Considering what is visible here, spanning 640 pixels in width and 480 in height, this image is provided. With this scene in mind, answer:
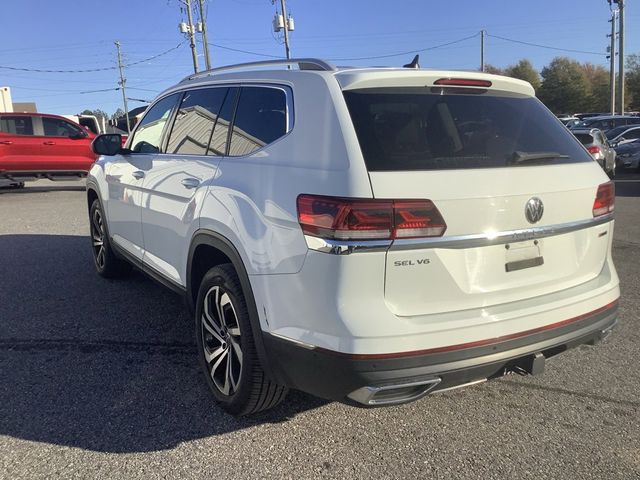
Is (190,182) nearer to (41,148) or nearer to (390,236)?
(390,236)

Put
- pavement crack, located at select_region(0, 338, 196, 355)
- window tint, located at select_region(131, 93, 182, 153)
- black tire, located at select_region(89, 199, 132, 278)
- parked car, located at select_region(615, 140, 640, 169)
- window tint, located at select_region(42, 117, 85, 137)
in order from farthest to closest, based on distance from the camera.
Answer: parked car, located at select_region(615, 140, 640, 169), window tint, located at select_region(42, 117, 85, 137), black tire, located at select_region(89, 199, 132, 278), window tint, located at select_region(131, 93, 182, 153), pavement crack, located at select_region(0, 338, 196, 355)

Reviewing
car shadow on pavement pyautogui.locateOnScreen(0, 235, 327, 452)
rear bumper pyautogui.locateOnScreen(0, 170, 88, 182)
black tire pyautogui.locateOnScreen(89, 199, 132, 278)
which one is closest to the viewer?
car shadow on pavement pyautogui.locateOnScreen(0, 235, 327, 452)

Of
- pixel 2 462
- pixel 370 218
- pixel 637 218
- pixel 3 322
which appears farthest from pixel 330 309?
pixel 637 218

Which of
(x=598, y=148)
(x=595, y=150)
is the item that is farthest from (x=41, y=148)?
(x=598, y=148)

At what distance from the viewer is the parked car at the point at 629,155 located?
55.2 feet

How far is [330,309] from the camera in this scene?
92.0 inches

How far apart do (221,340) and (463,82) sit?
6.19ft

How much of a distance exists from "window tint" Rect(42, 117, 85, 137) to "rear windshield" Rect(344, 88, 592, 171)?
13.7 metres

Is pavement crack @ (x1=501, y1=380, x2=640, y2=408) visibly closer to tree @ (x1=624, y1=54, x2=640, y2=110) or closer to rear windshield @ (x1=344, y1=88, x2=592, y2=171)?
rear windshield @ (x1=344, y1=88, x2=592, y2=171)

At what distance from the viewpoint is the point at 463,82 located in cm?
285

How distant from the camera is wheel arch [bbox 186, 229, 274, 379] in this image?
2.69 meters

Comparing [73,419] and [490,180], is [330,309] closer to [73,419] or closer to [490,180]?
[490,180]

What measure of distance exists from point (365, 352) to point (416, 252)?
1.50 ft

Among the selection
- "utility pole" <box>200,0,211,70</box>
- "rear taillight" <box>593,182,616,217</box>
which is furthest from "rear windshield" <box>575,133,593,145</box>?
"utility pole" <box>200,0,211,70</box>
